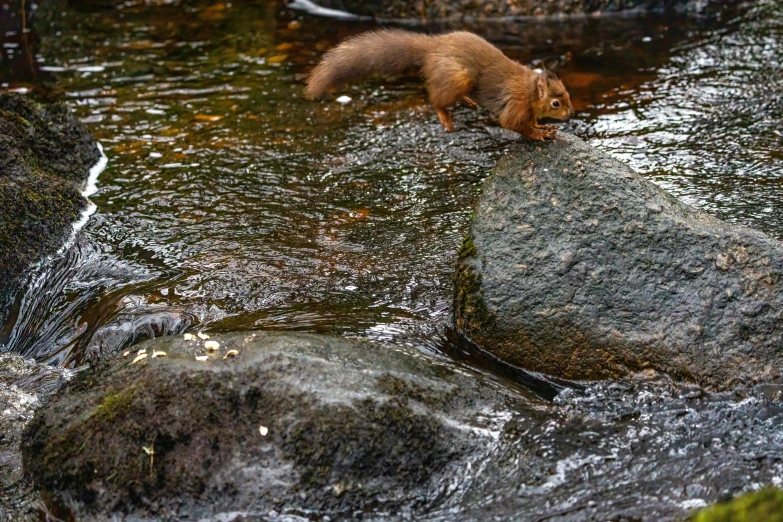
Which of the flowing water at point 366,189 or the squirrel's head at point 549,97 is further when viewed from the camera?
the squirrel's head at point 549,97

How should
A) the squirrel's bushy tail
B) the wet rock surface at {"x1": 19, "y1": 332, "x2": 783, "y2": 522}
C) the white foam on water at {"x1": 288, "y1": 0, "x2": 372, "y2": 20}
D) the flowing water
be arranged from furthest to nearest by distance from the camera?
the white foam on water at {"x1": 288, "y1": 0, "x2": 372, "y2": 20} < the squirrel's bushy tail < the flowing water < the wet rock surface at {"x1": 19, "y1": 332, "x2": 783, "y2": 522}

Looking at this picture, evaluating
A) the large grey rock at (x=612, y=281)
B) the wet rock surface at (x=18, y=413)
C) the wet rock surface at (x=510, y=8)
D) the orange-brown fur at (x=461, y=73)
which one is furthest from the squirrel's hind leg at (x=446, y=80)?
the wet rock surface at (x=510, y=8)

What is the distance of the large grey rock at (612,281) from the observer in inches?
165

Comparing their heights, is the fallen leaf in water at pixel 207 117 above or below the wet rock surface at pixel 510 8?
below

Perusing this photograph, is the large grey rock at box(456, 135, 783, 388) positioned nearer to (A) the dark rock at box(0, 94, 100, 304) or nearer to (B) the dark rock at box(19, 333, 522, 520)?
(B) the dark rock at box(19, 333, 522, 520)

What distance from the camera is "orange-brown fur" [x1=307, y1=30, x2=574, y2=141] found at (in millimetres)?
4992

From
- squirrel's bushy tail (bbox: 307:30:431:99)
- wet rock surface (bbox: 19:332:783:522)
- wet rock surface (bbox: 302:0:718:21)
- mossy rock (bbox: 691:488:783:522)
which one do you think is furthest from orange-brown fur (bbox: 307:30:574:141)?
wet rock surface (bbox: 302:0:718:21)

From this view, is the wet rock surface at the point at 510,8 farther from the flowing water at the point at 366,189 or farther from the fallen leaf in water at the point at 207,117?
the fallen leaf in water at the point at 207,117

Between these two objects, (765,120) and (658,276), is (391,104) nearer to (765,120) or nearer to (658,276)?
(765,120)

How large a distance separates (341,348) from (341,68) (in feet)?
6.62

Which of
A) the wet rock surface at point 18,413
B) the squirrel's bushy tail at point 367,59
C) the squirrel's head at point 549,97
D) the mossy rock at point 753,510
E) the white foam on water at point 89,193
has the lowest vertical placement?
the wet rock surface at point 18,413

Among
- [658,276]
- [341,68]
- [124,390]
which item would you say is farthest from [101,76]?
[658,276]

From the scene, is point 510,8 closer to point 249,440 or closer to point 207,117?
point 207,117

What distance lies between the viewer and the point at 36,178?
6281 millimetres
